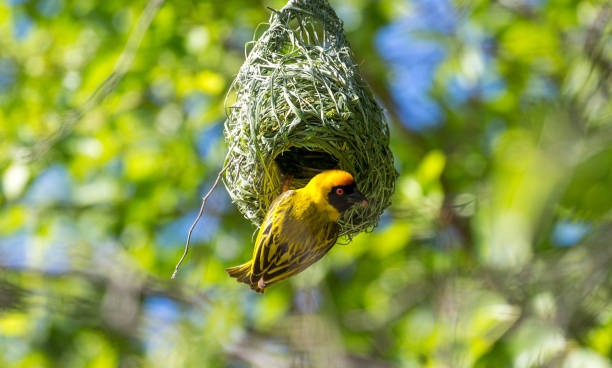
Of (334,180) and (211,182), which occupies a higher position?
(334,180)

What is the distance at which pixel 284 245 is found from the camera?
2102 millimetres

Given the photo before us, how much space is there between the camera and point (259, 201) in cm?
234

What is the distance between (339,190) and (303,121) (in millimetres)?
279

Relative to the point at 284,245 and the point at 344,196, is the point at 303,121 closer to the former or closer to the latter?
the point at 344,196

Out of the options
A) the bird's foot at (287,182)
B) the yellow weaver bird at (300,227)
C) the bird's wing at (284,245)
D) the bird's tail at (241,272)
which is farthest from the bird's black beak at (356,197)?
the bird's tail at (241,272)

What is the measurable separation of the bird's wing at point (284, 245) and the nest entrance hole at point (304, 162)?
33 cm

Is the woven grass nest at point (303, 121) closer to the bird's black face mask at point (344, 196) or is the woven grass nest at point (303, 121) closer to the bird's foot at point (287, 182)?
the bird's foot at point (287, 182)

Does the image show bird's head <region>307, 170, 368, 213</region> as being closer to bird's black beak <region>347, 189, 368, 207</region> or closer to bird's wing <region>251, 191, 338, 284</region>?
bird's black beak <region>347, 189, 368, 207</region>

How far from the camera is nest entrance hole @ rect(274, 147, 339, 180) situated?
2.53m

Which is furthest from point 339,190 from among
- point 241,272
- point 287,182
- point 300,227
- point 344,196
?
point 241,272

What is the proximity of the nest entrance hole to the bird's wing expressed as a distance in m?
0.33

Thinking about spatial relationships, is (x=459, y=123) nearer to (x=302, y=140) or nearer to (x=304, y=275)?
(x=304, y=275)

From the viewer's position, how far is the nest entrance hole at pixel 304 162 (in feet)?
8.29

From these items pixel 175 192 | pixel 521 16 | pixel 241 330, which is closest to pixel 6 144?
pixel 175 192
